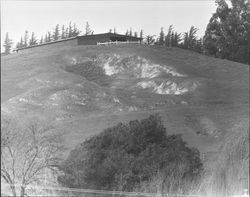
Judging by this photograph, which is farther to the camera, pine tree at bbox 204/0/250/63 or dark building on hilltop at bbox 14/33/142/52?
pine tree at bbox 204/0/250/63

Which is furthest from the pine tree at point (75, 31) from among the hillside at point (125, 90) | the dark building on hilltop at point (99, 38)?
the dark building on hilltop at point (99, 38)

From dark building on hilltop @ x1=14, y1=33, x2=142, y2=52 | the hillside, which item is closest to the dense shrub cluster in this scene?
the hillside

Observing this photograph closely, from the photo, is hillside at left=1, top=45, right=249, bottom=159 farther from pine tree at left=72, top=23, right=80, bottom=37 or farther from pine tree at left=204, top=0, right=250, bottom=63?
pine tree at left=204, top=0, right=250, bottom=63

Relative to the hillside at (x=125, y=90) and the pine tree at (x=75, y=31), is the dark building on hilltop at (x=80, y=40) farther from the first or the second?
the pine tree at (x=75, y=31)

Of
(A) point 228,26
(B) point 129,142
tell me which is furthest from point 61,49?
(A) point 228,26

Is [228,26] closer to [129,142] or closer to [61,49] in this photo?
[61,49]
